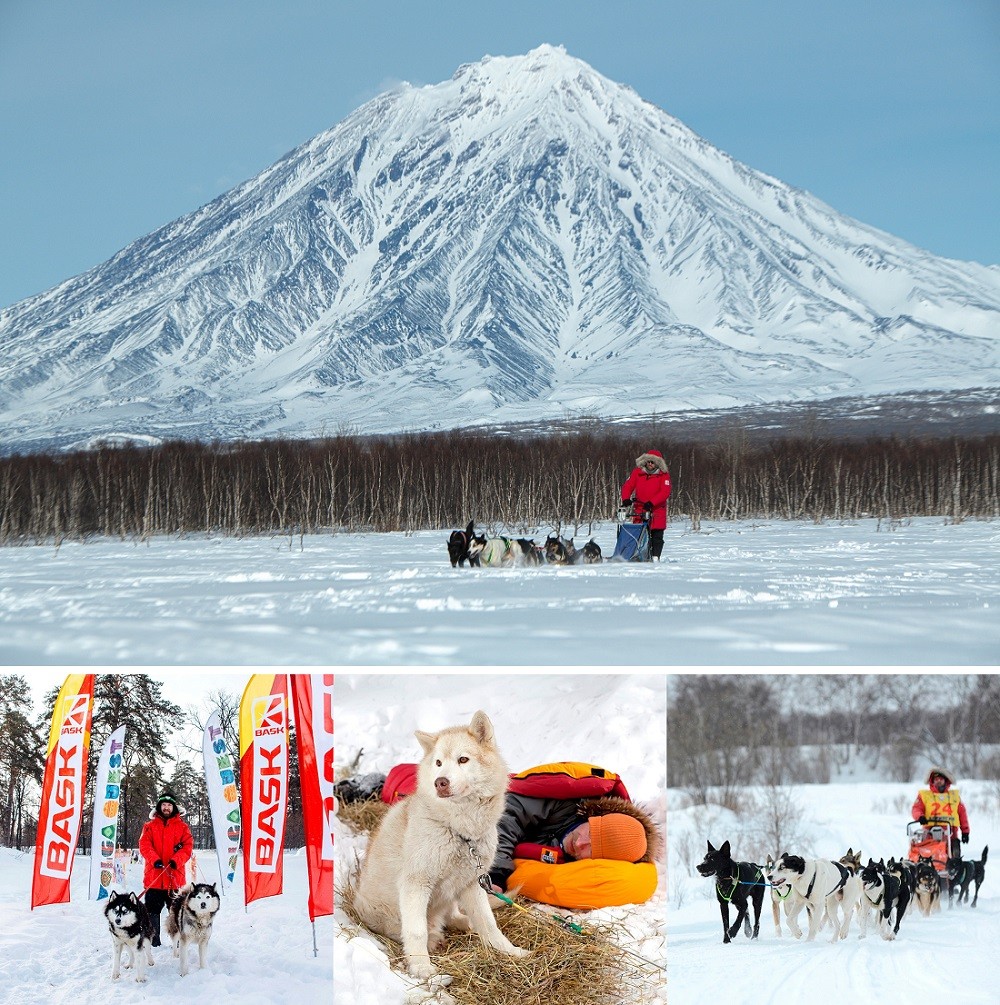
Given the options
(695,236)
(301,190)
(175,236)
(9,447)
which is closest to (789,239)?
(695,236)

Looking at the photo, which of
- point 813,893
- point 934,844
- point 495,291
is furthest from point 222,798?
point 495,291

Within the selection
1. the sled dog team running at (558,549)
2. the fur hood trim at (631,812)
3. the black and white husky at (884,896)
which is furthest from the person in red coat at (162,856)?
the sled dog team running at (558,549)

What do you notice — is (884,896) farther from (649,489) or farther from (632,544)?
(632,544)

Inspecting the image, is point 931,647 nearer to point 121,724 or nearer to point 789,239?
point 121,724

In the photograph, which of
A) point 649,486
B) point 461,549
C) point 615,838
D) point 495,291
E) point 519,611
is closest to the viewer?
point 615,838

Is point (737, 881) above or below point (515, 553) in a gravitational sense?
below

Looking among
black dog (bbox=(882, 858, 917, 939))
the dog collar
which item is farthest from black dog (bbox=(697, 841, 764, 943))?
the dog collar

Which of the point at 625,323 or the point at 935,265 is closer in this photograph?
the point at 625,323
